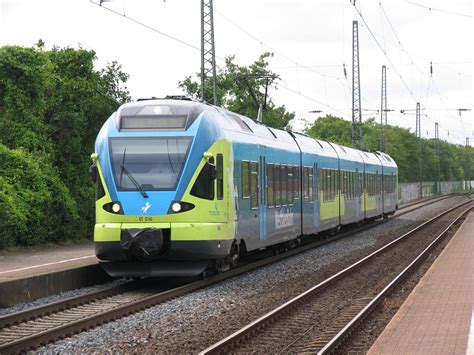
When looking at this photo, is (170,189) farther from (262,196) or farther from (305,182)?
(305,182)

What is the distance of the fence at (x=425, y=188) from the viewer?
3043 inches

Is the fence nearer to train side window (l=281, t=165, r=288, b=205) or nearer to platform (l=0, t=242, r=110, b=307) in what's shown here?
train side window (l=281, t=165, r=288, b=205)

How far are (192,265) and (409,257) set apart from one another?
29.5 feet

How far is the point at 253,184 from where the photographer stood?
1786 cm

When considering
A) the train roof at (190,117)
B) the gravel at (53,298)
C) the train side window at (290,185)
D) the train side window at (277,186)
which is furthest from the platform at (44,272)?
the train side window at (290,185)

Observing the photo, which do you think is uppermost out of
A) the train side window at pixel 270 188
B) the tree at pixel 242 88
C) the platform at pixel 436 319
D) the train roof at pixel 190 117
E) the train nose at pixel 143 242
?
the tree at pixel 242 88

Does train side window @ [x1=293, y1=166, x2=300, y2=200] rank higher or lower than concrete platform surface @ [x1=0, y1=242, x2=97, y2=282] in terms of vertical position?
higher

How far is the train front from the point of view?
14555 mm

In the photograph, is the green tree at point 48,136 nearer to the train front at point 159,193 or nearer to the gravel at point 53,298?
the gravel at point 53,298

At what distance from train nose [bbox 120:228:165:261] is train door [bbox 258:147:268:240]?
4.39 m

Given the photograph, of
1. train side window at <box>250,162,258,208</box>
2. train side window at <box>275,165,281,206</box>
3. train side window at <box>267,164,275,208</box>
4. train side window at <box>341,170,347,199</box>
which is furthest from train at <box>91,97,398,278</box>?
train side window at <box>341,170,347,199</box>

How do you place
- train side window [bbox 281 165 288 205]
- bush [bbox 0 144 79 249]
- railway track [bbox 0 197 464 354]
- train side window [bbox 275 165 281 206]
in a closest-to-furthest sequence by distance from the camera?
railway track [bbox 0 197 464 354] < train side window [bbox 275 165 281 206] < train side window [bbox 281 165 288 205] < bush [bbox 0 144 79 249]

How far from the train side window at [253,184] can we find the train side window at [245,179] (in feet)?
0.80

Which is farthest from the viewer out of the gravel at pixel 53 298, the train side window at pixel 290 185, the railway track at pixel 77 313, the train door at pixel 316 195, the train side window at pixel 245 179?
the train door at pixel 316 195
